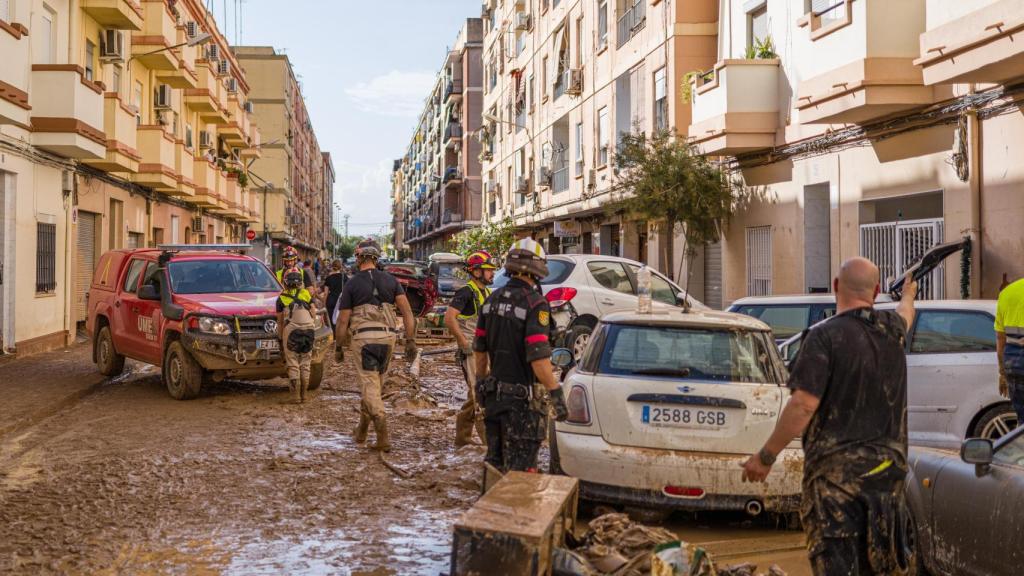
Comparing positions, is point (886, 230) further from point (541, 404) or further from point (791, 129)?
point (541, 404)

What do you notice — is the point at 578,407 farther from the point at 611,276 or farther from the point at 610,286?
the point at 611,276

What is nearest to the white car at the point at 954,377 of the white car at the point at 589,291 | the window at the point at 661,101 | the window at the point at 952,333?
the window at the point at 952,333

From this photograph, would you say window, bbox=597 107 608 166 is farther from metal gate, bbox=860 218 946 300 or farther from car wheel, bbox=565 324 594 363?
metal gate, bbox=860 218 946 300

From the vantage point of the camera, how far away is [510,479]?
5207 millimetres

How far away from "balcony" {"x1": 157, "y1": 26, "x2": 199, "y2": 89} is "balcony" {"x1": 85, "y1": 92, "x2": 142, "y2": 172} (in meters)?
5.66

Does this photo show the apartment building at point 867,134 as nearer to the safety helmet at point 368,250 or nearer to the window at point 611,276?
the window at point 611,276

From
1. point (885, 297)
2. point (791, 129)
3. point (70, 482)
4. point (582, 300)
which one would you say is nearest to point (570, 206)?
point (791, 129)

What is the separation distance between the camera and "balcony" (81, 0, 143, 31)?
2050 cm

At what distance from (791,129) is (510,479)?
14238mm

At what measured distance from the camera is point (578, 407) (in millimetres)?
6414

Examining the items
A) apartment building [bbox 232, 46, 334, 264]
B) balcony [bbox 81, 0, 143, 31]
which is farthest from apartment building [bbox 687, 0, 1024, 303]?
apartment building [bbox 232, 46, 334, 264]

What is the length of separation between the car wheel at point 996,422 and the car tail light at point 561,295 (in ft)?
26.7

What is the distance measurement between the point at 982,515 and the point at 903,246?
10.8m

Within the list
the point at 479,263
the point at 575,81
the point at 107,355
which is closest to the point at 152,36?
the point at 575,81
